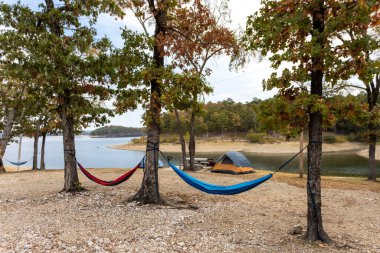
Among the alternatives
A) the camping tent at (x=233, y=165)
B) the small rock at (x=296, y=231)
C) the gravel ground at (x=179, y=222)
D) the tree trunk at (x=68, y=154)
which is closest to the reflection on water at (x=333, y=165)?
the camping tent at (x=233, y=165)

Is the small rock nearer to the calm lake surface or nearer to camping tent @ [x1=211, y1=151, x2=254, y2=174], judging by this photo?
camping tent @ [x1=211, y1=151, x2=254, y2=174]

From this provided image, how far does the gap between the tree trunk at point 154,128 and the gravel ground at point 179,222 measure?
17.0 inches

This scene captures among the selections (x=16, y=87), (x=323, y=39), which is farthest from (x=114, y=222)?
(x=16, y=87)

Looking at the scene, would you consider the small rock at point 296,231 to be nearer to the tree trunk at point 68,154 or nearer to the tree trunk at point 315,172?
the tree trunk at point 315,172

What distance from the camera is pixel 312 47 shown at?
4664 mm

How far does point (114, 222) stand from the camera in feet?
19.6

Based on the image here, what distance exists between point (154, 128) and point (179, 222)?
2.71 meters

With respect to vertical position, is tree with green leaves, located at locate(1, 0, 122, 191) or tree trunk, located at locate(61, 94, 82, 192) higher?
tree with green leaves, located at locate(1, 0, 122, 191)

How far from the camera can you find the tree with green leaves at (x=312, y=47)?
4742 millimetres

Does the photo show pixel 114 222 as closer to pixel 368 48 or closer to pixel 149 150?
pixel 149 150

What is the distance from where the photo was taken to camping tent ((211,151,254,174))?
1789 centimetres

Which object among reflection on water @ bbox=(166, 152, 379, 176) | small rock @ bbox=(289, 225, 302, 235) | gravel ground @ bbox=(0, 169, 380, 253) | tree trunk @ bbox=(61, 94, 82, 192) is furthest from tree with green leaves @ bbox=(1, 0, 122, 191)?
reflection on water @ bbox=(166, 152, 379, 176)

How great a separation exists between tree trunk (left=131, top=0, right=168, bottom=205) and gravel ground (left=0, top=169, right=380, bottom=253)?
431 mm

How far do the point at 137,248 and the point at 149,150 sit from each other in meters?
3.33
